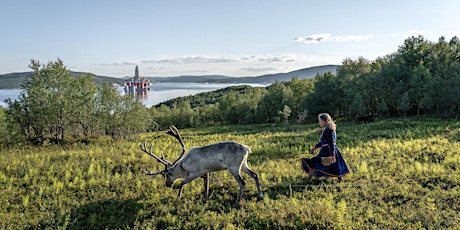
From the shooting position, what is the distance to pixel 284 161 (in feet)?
49.8

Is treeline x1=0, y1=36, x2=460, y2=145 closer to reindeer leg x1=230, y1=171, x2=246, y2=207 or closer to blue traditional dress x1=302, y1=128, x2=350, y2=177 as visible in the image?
reindeer leg x1=230, y1=171, x2=246, y2=207

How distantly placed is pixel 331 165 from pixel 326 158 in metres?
0.59

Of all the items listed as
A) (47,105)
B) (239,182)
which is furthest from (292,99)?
(239,182)

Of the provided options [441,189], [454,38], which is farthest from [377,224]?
[454,38]

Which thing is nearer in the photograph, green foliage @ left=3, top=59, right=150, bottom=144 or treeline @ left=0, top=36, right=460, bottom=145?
green foliage @ left=3, top=59, right=150, bottom=144

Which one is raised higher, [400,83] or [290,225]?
[400,83]

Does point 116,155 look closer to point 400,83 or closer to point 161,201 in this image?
point 161,201

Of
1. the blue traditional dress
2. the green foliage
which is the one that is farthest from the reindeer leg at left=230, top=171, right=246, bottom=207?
the green foliage

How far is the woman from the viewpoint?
32.8ft

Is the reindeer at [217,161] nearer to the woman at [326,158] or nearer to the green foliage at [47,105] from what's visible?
the woman at [326,158]

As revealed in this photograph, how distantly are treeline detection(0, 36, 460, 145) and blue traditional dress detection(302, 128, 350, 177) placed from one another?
23.9 metres

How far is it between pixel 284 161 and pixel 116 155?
360 inches

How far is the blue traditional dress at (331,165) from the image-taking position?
10.0m

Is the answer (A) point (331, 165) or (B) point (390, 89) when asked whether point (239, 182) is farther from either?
(B) point (390, 89)
